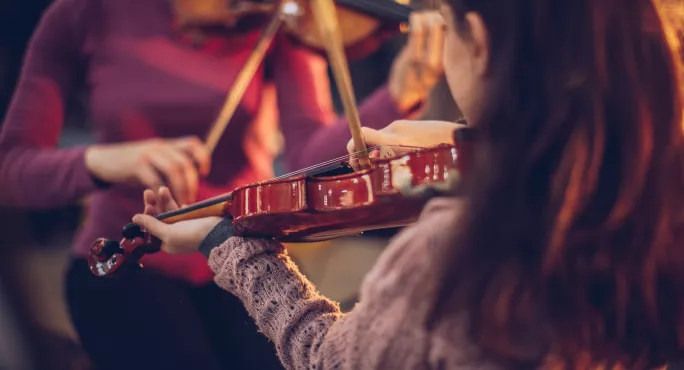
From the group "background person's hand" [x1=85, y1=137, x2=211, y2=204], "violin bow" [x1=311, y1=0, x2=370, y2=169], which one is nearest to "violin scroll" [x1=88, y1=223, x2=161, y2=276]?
"background person's hand" [x1=85, y1=137, x2=211, y2=204]

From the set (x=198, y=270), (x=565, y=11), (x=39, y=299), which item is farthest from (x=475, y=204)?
(x=39, y=299)

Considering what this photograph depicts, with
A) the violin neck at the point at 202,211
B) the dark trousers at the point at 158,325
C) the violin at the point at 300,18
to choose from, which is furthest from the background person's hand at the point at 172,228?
the violin at the point at 300,18

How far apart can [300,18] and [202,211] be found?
0.34m

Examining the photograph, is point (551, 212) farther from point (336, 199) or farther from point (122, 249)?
point (122, 249)

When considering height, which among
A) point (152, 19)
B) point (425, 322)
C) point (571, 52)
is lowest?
point (425, 322)

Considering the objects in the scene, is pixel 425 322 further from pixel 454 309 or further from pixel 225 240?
pixel 225 240

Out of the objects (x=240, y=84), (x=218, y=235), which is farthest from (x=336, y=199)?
(x=240, y=84)

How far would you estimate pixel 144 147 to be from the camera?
0.93 m

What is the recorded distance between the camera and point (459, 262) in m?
0.55

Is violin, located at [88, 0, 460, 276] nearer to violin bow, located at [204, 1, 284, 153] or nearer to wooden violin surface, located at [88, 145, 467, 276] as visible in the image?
wooden violin surface, located at [88, 145, 467, 276]

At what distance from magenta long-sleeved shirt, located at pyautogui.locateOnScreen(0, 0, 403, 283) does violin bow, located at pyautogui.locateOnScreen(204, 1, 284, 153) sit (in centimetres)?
1

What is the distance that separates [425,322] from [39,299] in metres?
1.14

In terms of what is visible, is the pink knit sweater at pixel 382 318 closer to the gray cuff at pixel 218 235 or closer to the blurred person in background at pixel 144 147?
the gray cuff at pixel 218 235

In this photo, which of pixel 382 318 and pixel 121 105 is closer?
pixel 382 318
